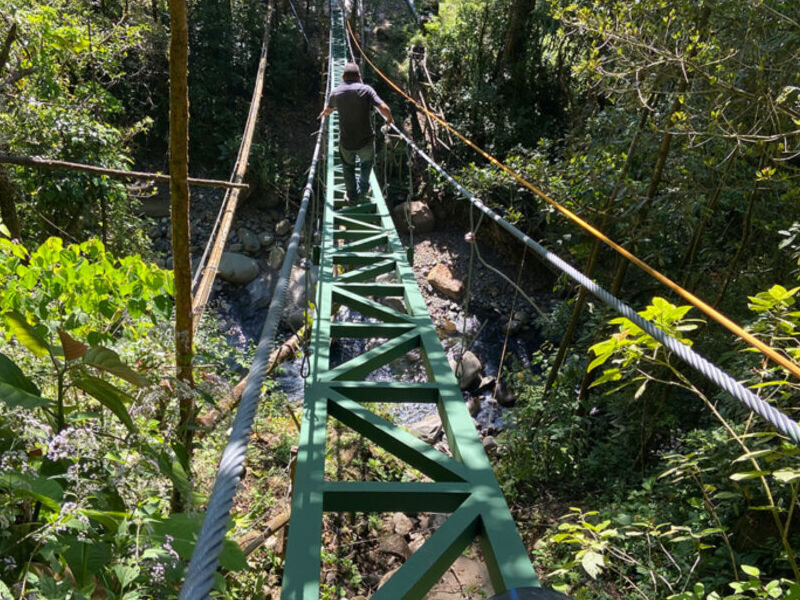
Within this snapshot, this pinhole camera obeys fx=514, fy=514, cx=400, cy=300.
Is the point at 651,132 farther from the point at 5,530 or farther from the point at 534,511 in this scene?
the point at 5,530

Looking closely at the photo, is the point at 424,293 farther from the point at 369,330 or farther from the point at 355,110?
the point at 369,330

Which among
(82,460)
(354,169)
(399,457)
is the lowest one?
(399,457)

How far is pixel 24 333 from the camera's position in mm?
1236

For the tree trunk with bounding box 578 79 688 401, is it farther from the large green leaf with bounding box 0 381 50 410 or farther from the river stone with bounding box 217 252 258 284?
the river stone with bounding box 217 252 258 284

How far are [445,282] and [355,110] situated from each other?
409cm

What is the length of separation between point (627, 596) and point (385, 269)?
7.24 feet

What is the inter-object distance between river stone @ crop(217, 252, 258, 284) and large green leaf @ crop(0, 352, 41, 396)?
6.90 metres

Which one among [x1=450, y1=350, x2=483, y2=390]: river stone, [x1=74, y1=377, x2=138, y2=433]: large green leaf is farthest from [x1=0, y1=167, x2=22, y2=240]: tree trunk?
[x1=450, y1=350, x2=483, y2=390]: river stone

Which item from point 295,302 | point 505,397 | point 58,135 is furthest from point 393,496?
point 295,302

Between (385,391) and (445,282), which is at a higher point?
(385,391)

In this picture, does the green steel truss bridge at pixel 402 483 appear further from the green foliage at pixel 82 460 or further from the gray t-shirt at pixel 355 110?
the gray t-shirt at pixel 355 110

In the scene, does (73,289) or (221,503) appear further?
(73,289)

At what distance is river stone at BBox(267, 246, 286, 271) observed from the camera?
8.03 metres

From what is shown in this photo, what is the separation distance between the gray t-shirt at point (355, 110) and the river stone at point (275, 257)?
418 centimetres
